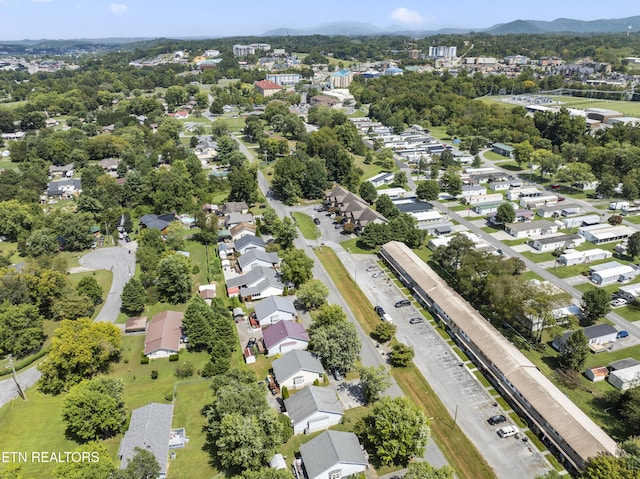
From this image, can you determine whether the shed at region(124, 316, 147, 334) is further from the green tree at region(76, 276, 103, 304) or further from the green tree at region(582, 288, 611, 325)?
the green tree at region(582, 288, 611, 325)

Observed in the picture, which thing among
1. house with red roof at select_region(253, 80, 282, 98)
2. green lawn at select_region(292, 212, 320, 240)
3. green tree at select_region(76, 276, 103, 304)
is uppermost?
house with red roof at select_region(253, 80, 282, 98)

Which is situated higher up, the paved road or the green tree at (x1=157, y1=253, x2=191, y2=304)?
the green tree at (x1=157, y1=253, x2=191, y2=304)

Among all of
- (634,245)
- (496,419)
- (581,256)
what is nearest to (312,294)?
(496,419)

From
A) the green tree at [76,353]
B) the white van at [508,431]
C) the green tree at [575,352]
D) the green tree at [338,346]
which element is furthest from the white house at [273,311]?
the green tree at [575,352]

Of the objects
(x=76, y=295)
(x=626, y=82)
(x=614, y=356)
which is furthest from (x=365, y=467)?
(x=626, y=82)

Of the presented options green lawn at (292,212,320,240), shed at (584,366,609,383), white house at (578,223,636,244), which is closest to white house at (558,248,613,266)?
white house at (578,223,636,244)

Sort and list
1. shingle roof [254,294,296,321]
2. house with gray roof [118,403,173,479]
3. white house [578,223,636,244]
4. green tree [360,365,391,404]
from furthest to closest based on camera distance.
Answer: white house [578,223,636,244] < shingle roof [254,294,296,321] < green tree [360,365,391,404] < house with gray roof [118,403,173,479]
